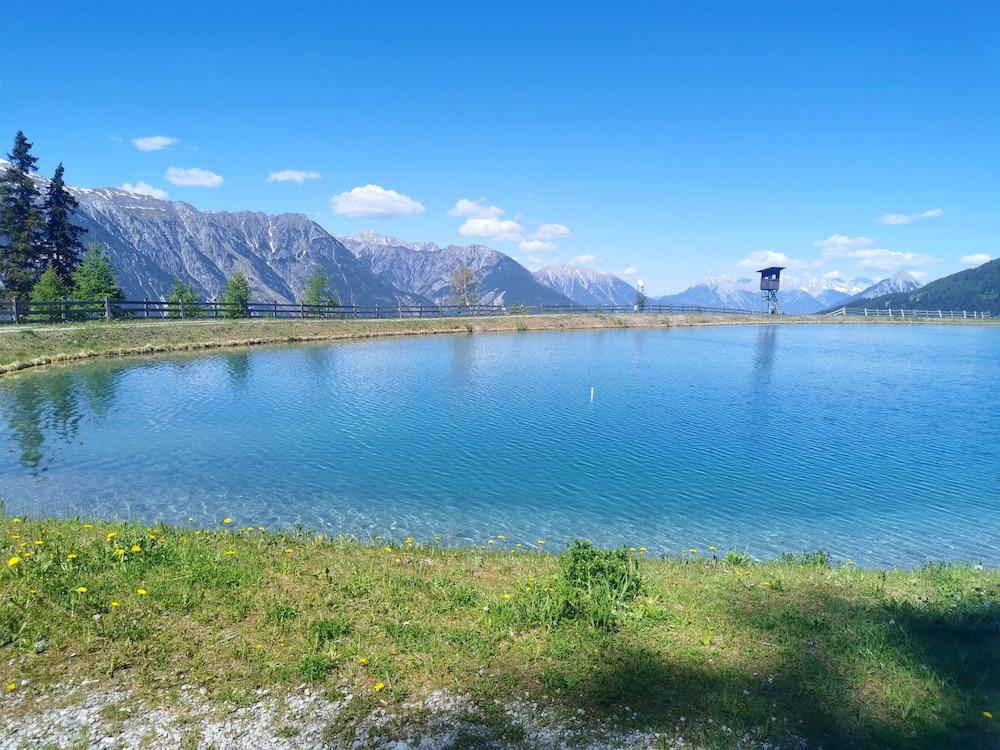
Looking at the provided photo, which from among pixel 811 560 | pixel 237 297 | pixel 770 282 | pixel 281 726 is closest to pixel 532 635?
pixel 281 726

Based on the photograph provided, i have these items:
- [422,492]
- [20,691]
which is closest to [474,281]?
[422,492]

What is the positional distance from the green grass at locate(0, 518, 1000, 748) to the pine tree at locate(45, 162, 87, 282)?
66.5 meters

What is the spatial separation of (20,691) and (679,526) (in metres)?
14.2

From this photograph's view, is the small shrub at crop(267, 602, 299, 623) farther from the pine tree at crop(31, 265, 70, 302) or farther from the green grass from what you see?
the pine tree at crop(31, 265, 70, 302)

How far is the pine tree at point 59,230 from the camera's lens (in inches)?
2382

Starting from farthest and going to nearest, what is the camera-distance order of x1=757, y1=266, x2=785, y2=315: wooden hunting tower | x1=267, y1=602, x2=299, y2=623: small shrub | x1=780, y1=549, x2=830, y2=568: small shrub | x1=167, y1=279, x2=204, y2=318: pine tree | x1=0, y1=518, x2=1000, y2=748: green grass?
1. x1=757, y1=266, x2=785, y2=315: wooden hunting tower
2. x1=167, y1=279, x2=204, y2=318: pine tree
3. x1=780, y1=549, x2=830, y2=568: small shrub
4. x1=267, y1=602, x2=299, y2=623: small shrub
5. x1=0, y1=518, x2=1000, y2=748: green grass

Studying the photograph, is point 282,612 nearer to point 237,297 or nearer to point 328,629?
point 328,629

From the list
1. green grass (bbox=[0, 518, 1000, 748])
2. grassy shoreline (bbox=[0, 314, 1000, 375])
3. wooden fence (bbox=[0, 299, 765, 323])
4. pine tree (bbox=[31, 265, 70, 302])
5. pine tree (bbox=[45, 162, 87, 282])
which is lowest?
green grass (bbox=[0, 518, 1000, 748])

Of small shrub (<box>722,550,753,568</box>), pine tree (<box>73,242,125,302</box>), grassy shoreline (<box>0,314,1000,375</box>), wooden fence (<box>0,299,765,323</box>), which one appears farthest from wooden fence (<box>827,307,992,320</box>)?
small shrub (<box>722,550,753,568</box>)

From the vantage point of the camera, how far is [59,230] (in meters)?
61.2

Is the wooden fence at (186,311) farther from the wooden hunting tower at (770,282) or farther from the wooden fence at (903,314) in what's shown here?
the wooden fence at (903,314)

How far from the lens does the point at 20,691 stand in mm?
6609

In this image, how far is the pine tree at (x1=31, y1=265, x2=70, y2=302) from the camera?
2109 inches

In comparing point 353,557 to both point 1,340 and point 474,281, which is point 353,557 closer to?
point 1,340
